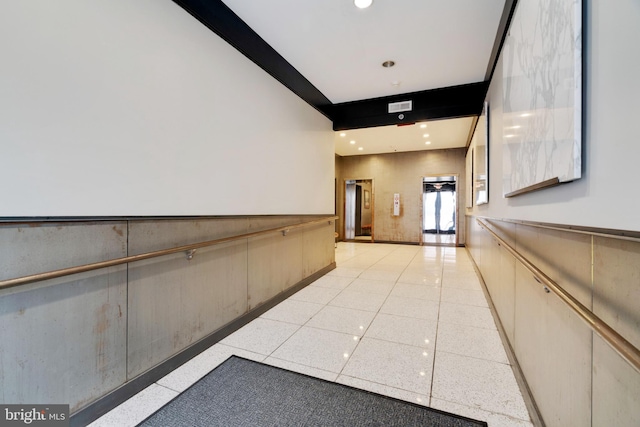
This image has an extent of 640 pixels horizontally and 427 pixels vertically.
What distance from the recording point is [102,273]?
1576mm

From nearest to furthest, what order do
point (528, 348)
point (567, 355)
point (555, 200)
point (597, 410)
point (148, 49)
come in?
point (597, 410) < point (567, 355) < point (555, 200) < point (528, 348) < point (148, 49)

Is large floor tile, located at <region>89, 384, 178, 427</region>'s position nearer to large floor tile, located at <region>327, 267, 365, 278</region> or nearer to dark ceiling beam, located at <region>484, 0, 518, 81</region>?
large floor tile, located at <region>327, 267, 365, 278</region>

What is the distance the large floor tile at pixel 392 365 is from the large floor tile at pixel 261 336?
0.69m

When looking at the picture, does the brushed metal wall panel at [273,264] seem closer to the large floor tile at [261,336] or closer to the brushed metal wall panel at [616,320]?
the large floor tile at [261,336]

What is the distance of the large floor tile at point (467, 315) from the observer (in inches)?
107

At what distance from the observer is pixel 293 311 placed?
3.09m

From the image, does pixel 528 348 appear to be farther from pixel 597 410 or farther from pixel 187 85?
pixel 187 85

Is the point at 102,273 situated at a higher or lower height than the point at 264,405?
higher

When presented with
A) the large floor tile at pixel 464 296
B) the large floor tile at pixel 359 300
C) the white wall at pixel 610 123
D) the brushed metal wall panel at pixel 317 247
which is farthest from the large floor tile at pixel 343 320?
the white wall at pixel 610 123

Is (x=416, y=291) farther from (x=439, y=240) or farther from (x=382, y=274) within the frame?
(x=439, y=240)

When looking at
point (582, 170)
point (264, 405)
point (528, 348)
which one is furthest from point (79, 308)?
point (528, 348)

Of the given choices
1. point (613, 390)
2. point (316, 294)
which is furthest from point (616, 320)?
point (316, 294)

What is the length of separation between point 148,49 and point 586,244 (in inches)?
105

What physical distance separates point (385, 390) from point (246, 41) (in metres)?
3.32
